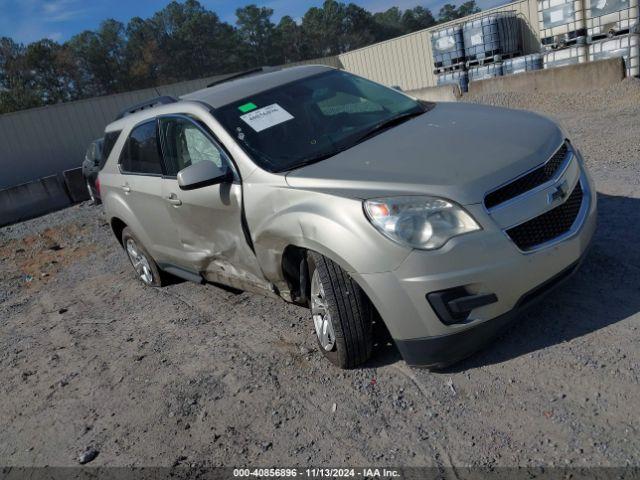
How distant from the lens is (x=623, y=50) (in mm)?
11570

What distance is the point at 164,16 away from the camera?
60250 mm

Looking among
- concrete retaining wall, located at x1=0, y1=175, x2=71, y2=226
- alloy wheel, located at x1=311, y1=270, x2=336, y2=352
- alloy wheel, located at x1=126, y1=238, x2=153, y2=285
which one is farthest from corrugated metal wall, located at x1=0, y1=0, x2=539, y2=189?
alloy wheel, located at x1=311, y1=270, x2=336, y2=352

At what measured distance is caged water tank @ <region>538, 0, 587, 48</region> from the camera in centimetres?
1273

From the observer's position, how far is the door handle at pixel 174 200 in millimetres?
4375

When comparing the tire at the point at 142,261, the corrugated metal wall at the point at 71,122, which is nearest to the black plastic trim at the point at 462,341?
the tire at the point at 142,261

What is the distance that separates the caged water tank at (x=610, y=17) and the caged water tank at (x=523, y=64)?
1.40m

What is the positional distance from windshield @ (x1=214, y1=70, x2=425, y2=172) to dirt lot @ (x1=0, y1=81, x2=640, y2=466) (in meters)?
1.32

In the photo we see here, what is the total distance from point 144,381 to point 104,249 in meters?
5.42

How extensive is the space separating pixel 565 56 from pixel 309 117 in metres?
11.0

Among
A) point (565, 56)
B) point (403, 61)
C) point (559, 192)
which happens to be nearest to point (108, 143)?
point (559, 192)

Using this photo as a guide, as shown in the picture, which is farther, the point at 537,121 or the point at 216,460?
the point at 537,121

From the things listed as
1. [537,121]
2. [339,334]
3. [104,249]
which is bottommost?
[104,249]

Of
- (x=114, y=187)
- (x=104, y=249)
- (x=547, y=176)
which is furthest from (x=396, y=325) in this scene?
(x=104, y=249)

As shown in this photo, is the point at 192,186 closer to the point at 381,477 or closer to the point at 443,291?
the point at 443,291
